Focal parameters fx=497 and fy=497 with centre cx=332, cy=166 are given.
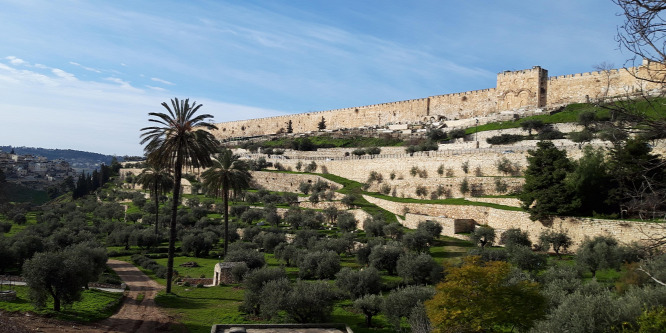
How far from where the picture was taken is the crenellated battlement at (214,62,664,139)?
46.2m

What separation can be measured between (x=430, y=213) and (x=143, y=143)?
1963 cm

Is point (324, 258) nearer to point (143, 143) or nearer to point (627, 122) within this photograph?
point (143, 143)

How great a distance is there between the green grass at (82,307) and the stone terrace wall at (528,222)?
18230mm

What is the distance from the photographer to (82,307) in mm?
16281

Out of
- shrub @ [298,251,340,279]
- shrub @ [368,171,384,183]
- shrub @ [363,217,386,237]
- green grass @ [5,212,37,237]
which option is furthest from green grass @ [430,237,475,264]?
green grass @ [5,212,37,237]

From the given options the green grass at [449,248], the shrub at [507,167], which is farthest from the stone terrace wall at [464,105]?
the green grass at [449,248]

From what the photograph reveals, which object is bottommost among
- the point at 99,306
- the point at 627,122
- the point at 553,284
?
the point at 99,306

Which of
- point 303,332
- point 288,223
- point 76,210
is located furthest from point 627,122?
point 76,210

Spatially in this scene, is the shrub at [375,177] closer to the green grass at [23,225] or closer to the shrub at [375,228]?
the shrub at [375,228]

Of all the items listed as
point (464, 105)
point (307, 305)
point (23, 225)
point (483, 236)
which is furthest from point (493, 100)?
point (23, 225)

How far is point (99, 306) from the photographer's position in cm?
1662

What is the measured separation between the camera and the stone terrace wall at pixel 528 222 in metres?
21.1

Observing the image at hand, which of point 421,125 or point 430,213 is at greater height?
point 421,125

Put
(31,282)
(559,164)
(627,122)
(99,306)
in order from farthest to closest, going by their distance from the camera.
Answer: (559,164)
(99,306)
(31,282)
(627,122)
